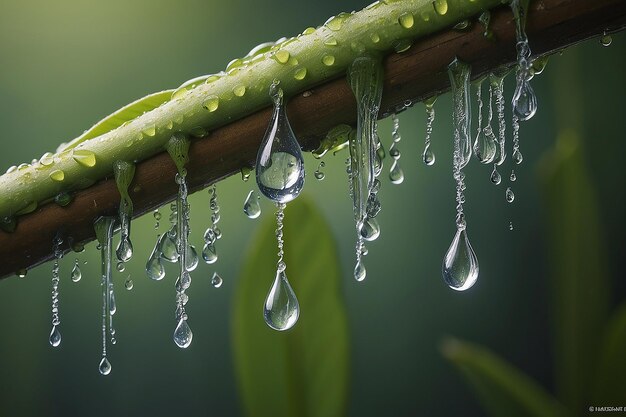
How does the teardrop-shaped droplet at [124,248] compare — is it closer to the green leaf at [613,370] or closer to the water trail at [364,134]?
the water trail at [364,134]

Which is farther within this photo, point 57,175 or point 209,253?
point 209,253

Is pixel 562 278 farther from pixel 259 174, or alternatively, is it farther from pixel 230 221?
pixel 230 221

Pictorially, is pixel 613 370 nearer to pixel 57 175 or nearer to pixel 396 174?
pixel 396 174

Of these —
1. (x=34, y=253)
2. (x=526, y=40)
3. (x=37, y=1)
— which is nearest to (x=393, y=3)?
(x=526, y=40)

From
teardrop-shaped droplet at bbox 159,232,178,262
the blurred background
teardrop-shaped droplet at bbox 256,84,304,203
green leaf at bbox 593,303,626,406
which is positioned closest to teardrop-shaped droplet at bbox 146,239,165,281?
teardrop-shaped droplet at bbox 159,232,178,262

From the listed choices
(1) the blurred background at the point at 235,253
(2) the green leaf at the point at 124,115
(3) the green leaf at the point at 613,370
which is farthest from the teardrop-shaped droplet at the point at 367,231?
(1) the blurred background at the point at 235,253

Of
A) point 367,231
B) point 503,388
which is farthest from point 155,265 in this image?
point 503,388
